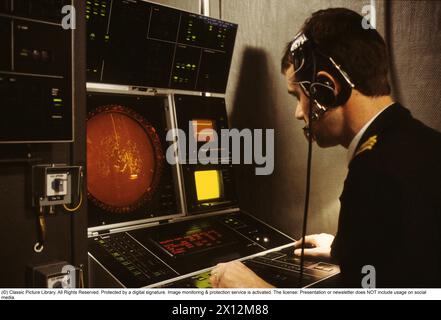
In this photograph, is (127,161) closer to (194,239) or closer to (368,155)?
(194,239)

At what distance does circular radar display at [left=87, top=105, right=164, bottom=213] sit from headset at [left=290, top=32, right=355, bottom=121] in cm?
70

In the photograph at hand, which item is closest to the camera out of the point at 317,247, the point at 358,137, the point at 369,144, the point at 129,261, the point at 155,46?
the point at 369,144

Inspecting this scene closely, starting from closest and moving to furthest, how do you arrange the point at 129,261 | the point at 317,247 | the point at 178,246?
the point at 129,261
the point at 178,246
the point at 317,247

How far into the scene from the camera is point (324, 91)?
1.30 metres

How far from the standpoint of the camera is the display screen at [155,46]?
164 cm

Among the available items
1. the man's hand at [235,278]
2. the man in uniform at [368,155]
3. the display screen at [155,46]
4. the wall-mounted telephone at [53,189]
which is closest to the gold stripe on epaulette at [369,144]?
the man in uniform at [368,155]

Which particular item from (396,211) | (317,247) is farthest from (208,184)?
(396,211)

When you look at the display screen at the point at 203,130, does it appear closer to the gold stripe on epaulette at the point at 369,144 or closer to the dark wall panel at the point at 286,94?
the dark wall panel at the point at 286,94

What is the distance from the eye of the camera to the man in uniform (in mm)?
1017

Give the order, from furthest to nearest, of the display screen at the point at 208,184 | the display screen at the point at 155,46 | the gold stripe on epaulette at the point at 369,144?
the display screen at the point at 208,184 → the display screen at the point at 155,46 → the gold stripe on epaulette at the point at 369,144

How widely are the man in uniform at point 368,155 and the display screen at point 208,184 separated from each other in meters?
0.56

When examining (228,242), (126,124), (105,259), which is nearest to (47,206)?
(105,259)

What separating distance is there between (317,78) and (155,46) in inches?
30.1

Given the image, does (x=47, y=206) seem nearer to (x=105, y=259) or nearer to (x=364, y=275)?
(x=105, y=259)
